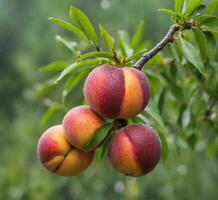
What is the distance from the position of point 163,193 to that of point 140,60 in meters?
3.99

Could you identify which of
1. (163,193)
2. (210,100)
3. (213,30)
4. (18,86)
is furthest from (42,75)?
(213,30)

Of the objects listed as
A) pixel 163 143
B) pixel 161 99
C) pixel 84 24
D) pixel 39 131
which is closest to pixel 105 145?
pixel 163 143

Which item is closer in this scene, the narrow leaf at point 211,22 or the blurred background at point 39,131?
the narrow leaf at point 211,22

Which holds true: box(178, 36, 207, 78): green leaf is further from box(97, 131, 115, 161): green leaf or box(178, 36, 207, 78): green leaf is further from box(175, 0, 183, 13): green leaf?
box(97, 131, 115, 161): green leaf

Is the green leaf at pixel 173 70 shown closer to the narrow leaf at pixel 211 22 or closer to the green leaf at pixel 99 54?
the narrow leaf at pixel 211 22

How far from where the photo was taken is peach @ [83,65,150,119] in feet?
3.39

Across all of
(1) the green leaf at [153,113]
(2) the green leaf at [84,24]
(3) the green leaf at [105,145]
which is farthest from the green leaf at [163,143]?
(2) the green leaf at [84,24]

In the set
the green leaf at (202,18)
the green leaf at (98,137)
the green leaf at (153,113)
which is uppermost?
the green leaf at (202,18)

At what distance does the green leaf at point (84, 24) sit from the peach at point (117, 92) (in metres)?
0.15

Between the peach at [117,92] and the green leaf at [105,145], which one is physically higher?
the peach at [117,92]

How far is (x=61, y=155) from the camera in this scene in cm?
111

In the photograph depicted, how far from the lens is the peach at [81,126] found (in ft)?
3.50

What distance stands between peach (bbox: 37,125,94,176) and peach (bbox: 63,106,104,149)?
0.03 m

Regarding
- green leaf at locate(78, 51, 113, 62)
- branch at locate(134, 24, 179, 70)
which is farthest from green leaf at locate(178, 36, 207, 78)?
green leaf at locate(78, 51, 113, 62)
